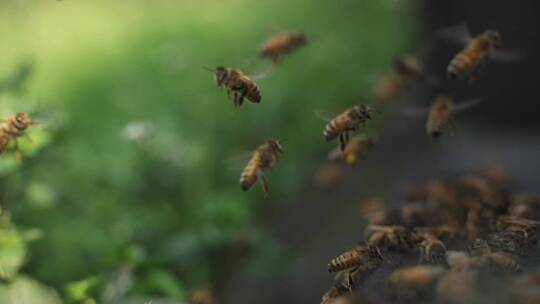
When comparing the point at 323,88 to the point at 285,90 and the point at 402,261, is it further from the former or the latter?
the point at 402,261

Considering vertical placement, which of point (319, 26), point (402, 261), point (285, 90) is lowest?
point (402, 261)

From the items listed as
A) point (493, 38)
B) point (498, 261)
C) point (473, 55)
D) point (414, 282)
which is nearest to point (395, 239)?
point (498, 261)

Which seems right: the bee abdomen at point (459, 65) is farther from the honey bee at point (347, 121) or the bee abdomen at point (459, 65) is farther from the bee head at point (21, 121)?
the bee head at point (21, 121)

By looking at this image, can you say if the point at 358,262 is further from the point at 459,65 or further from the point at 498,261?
the point at 459,65

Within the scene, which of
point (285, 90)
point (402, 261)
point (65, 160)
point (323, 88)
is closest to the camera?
point (402, 261)

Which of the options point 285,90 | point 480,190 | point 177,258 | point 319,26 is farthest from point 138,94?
point 480,190

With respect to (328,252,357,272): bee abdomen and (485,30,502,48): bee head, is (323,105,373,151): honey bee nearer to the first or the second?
(328,252,357,272): bee abdomen

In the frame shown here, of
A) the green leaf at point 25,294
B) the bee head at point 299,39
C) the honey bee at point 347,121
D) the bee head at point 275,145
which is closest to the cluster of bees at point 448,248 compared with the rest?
the honey bee at point 347,121
